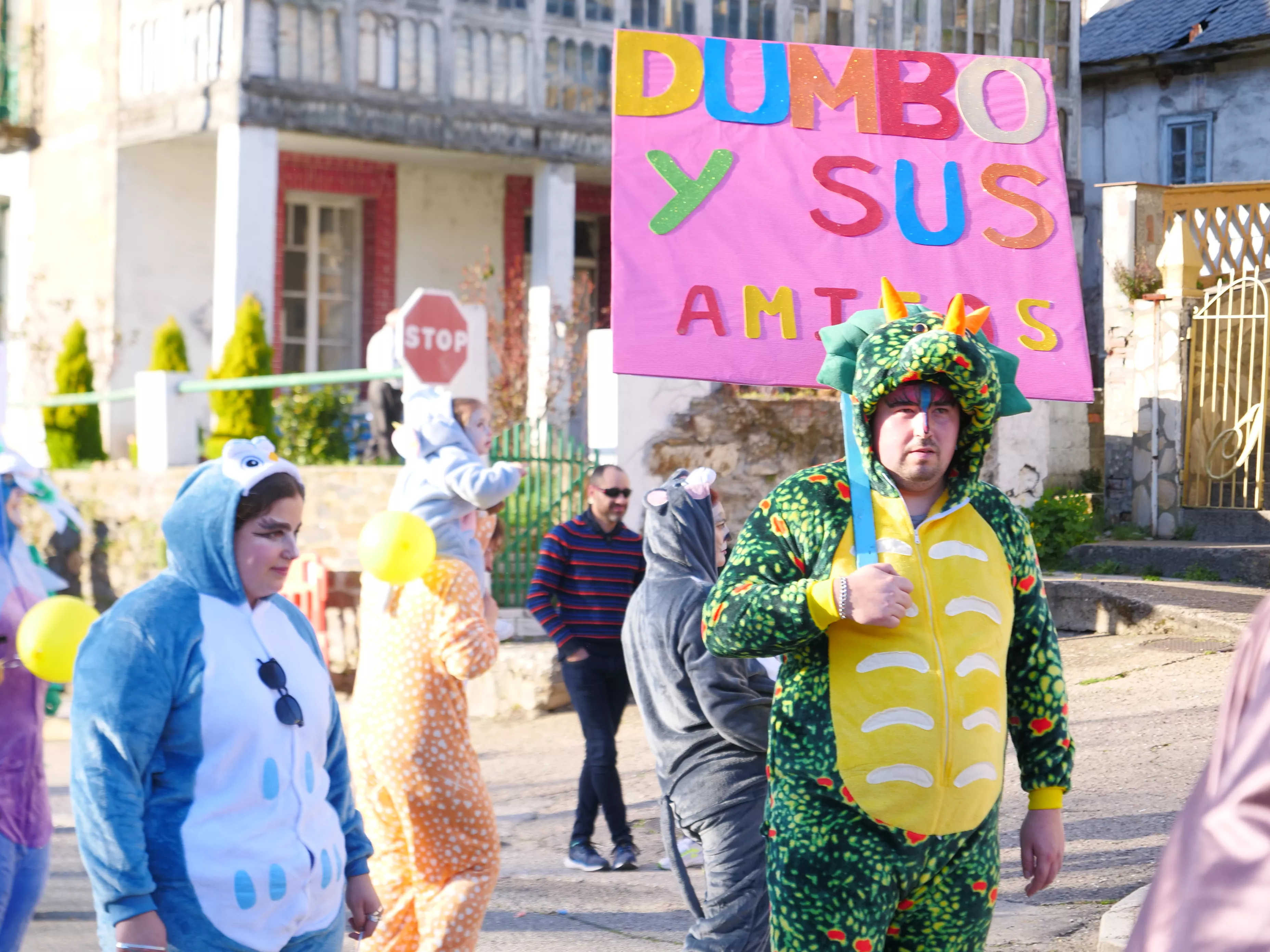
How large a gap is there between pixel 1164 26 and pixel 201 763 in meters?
22.2

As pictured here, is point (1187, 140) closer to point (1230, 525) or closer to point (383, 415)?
point (1230, 525)

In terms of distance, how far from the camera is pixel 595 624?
24.2 feet

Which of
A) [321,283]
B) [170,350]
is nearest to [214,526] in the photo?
[170,350]

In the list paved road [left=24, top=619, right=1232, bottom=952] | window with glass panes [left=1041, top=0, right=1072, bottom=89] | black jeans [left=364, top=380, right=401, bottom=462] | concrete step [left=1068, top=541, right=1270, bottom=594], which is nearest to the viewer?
paved road [left=24, top=619, right=1232, bottom=952]

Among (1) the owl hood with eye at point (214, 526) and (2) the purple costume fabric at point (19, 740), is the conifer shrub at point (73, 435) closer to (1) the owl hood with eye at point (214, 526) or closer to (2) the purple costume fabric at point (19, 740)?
(2) the purple costume fabric at point (19, 740)

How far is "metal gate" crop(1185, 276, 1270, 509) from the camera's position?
12.6 metres

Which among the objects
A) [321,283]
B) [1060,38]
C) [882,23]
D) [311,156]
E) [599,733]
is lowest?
[599,733]

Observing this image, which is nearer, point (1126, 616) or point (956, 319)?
point (956, 319)

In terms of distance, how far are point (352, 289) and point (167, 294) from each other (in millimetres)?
2121

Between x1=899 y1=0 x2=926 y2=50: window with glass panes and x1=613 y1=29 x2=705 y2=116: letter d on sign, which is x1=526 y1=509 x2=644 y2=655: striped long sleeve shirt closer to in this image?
x1=613 y1=29 x2=705 y2=116: letter d on sign

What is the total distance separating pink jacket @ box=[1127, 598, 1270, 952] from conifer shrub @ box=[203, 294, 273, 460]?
1215cm

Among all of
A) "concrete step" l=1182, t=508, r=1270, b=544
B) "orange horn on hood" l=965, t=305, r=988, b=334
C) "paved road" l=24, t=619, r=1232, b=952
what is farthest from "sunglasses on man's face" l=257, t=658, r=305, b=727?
"concrete step" l=1182, t=508, r=1270, b=544

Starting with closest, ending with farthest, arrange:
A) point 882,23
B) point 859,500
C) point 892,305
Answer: point 859,500 < point 892,305 < point 882,23

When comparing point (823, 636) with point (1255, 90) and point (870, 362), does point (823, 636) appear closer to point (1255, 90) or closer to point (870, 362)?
point (870, 362)
